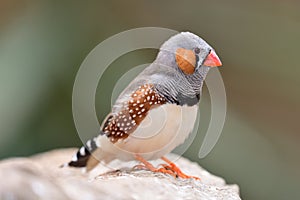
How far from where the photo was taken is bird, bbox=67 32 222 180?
1.51m

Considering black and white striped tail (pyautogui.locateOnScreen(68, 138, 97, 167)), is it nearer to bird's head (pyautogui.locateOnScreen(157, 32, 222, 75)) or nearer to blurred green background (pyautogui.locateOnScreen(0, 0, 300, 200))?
bird's head (pyautogui.locateOnScreen(157, 32, 222, 75))

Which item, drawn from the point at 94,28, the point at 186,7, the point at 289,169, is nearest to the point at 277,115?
the point at 289,169

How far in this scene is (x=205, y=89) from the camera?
3102 millimetres

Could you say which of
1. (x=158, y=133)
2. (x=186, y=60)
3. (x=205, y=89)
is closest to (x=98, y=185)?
(x=158, y=133)

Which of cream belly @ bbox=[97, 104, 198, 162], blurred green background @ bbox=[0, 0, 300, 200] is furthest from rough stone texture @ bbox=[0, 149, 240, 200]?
blurred green background @ bbox=[0, 0, 300, 200]

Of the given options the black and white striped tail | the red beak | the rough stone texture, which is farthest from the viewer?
the black and white striped tail

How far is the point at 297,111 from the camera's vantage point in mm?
3447

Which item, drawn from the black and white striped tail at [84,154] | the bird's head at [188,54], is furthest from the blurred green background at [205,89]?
the bird's head at [188,54]

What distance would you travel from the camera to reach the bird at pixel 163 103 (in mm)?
1514

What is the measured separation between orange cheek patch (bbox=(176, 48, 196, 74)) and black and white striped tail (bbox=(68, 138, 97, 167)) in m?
0.33

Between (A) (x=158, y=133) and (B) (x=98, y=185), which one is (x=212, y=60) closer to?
(A) (x=158, y=133)

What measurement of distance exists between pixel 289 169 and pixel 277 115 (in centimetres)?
34

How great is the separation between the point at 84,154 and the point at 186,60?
40 centimetres

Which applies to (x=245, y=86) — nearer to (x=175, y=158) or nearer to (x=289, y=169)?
(x=289, y=169)
